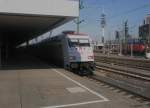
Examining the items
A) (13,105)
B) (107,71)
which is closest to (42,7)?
(107,71)

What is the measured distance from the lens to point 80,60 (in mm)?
23391

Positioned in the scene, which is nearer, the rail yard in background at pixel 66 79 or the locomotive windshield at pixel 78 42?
the rail yard in background at pixel 66 79

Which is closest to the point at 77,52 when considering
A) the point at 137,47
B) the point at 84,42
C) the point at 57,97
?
the point at 84,42

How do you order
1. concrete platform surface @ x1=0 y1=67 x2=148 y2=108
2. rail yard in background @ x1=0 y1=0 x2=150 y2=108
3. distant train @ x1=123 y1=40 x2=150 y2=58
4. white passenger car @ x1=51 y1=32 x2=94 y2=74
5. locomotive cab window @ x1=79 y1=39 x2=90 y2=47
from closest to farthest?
concrete platform surface @ x1=0 y1=67 x2=148 y2=108, rail yard in background @ x1=0 y1=0 x2=150 y2=108, white passenger car @ x1=51 y1=32 x2=94 y2=74, locomotive cab window @ x1=79 y1=39 x2=90 y2=47, distant train @ x1=123 y1=40 x2=150 y2=58

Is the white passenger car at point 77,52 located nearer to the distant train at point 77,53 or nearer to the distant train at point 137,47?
the distant train at point 77,53

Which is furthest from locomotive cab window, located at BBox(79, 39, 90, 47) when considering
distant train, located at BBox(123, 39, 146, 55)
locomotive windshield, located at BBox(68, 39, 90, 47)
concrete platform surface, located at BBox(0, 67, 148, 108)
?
distant train, located at BBox(123, 39, 146, 55)

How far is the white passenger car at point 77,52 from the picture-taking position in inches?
915

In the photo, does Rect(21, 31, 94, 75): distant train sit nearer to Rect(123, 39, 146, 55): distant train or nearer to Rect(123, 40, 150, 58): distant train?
Rect(123, 40, 150, 58): distant train

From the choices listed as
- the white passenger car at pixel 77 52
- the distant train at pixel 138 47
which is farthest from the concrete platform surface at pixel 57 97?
the distant train at pixel 138 47

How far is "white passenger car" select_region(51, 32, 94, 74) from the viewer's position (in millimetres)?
23250

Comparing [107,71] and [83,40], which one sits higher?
[83,40]

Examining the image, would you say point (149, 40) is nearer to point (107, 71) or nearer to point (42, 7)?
point (107, 71)

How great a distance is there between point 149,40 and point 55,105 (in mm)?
49888

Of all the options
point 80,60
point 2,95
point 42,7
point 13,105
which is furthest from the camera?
point 80,60
